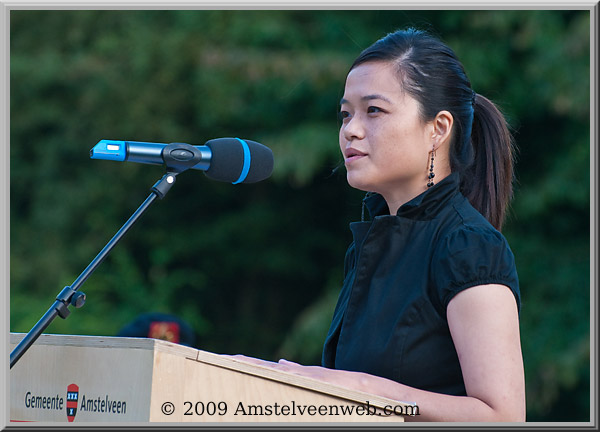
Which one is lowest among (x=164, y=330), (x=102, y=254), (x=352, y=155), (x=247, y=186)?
(x=102, y=254)

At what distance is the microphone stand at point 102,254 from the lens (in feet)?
5.30

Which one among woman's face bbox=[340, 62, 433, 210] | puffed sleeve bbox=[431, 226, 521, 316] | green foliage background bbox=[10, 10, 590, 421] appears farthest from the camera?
green foliage background bbox=[10, 10, 590, 421]

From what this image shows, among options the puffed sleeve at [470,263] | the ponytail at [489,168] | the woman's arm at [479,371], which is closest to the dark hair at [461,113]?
the ponytail at [489,168]

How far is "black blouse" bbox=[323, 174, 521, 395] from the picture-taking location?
6.04 feet

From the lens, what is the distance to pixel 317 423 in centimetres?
147

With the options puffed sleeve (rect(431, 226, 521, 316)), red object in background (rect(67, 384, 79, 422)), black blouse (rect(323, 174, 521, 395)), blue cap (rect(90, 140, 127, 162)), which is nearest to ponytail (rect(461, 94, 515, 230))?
black blouse (rect(323, 174, 521, 395))

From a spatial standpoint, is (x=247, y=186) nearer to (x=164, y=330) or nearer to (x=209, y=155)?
(x=164, y=330)

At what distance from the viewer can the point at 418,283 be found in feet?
6.31

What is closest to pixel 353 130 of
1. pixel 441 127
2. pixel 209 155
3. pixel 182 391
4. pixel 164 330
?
pixel 441 127

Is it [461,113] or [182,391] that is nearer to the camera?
[182,391]

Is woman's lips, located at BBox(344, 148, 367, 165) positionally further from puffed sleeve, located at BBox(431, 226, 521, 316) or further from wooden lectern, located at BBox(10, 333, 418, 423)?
wooden lectern, located at BBox(10, 333, 418, 423)

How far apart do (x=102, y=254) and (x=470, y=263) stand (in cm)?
75

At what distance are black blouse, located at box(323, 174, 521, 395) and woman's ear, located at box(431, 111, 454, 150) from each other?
95mm

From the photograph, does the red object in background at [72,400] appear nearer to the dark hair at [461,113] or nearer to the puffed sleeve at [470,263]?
the puffed sleeve at [470,263]
